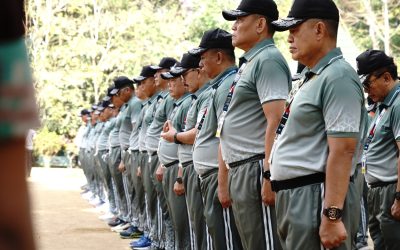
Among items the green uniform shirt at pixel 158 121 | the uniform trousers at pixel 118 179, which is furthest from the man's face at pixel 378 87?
the uniform trousers at pixel 118 179

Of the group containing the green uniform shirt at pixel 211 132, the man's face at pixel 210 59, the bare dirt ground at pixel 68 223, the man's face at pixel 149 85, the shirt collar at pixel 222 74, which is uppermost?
the man's face at pixel 210 59

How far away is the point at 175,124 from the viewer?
23.4 ft

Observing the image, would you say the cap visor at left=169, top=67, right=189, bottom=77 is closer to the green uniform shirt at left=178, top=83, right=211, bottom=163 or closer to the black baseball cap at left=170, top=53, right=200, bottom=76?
the black baseball cap at left=170, top=53, right=200, bottom=76

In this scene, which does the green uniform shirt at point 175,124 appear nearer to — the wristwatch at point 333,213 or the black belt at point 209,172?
the black belt at point 209,172

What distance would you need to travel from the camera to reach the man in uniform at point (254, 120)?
4227 millimetres

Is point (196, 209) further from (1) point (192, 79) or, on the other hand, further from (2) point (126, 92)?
(2) point (126, 92)

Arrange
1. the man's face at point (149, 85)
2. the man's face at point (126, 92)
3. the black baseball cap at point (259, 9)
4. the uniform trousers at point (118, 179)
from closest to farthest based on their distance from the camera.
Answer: the black baseball cap at point (259, 9) → the man's face at point (149, 85) → the uniform trousers at point (118, 179) → the man's face at point (126, 92)

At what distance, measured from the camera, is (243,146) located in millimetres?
4395

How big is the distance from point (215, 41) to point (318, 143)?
7.49 feet

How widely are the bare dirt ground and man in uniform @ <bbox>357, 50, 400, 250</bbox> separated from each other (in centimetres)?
243

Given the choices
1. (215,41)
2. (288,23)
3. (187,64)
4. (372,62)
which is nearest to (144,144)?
(187,64)

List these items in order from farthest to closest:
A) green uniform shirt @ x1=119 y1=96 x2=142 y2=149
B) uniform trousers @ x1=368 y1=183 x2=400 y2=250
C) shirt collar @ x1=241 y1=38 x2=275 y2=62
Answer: green uniform shirt @ x1=119 y1=96 x2=142 y2=149 < uniform trousers @ x1=368 y1=183 x2=400 y2=250 < shirt collar @ x1=241 y1=38 x2=275 y2=62

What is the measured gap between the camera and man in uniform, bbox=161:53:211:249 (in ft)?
19.6

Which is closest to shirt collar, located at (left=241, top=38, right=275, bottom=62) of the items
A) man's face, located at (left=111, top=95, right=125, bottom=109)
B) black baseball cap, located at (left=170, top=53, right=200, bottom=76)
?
black baseball cap, located at (left=170, top=53, right=200, bottom=76)
